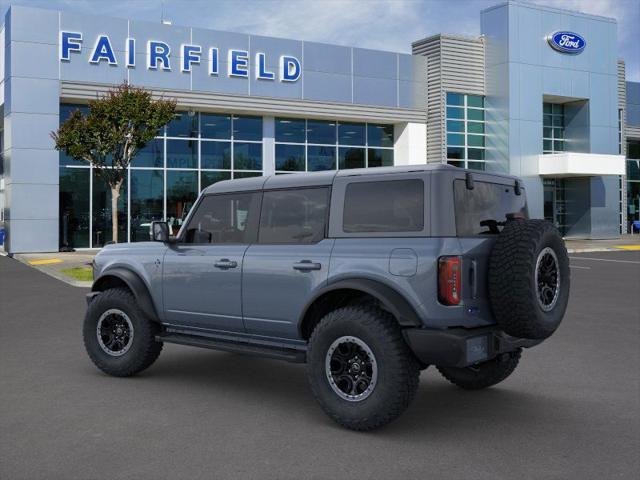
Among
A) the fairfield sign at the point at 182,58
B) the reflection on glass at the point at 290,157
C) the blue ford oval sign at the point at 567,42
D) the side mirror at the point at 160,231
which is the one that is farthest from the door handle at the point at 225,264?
the blue ford oval sign at the point at 567,42

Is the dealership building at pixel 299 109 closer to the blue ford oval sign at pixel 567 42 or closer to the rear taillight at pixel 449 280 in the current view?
the blue ford oval sign at pixel 567 42

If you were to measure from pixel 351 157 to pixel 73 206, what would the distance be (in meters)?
12.0

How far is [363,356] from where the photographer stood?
203 inches

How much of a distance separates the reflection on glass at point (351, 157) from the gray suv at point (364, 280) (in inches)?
992

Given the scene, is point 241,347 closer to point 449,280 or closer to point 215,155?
point 449,280

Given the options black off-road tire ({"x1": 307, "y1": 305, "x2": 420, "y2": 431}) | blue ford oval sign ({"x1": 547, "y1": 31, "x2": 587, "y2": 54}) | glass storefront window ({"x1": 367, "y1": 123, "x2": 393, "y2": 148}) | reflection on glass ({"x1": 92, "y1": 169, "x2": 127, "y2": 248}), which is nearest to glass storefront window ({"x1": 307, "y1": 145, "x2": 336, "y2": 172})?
glass storefront window ({"x1": 367, "y1": 123, "x2": 393, "y2": 148})

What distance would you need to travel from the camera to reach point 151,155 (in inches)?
1086

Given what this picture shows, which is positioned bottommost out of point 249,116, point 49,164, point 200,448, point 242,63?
point 200,448

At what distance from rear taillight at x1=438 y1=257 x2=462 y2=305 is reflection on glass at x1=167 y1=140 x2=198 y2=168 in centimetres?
2417

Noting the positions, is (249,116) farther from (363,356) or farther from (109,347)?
(363,356)

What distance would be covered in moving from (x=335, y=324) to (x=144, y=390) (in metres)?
2.18

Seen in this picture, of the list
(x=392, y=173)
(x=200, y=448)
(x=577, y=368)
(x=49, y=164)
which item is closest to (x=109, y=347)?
(x=200, y=448)

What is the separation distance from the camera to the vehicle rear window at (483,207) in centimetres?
527

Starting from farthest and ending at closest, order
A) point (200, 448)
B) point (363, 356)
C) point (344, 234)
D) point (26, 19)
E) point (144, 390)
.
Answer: point (26, 19) → point (144, 390) → point (344, 234) → point (363, 356) → point (200, 448)
